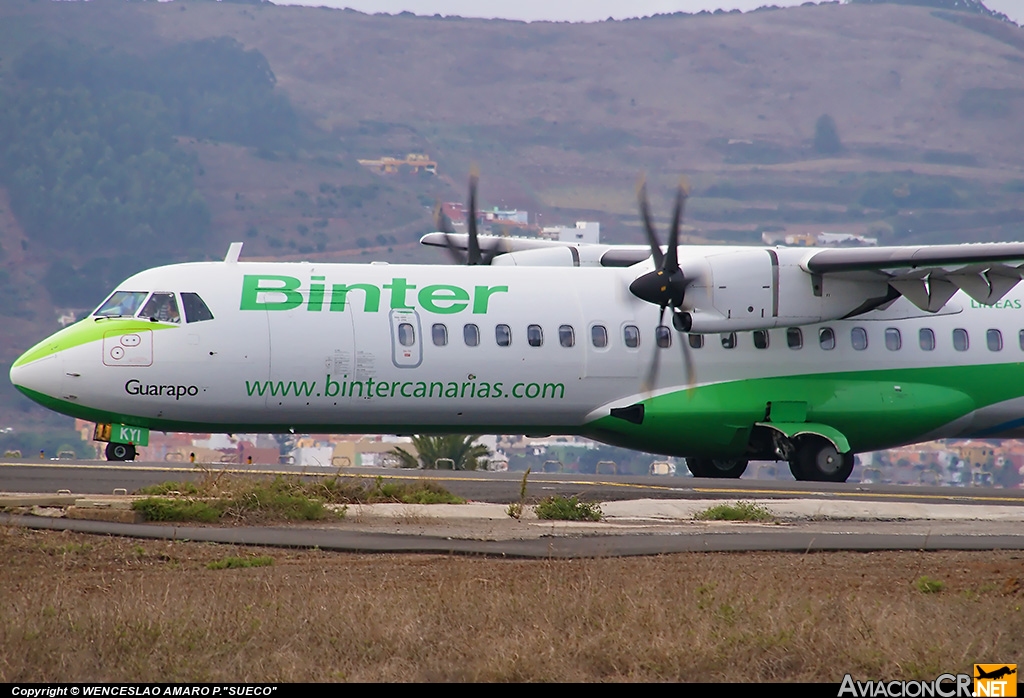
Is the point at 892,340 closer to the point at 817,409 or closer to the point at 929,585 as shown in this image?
the point at 817,409

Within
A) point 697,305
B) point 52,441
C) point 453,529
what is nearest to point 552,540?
point 453,529

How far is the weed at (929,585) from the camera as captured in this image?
13266 millimetres

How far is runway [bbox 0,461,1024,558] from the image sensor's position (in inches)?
614

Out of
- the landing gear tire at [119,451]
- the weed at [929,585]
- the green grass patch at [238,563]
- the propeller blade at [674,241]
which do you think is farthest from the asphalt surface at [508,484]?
the weed at [929,585]

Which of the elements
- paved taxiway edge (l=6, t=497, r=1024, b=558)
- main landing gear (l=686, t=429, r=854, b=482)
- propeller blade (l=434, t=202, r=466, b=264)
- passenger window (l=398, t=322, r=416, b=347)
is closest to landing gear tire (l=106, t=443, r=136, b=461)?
passenger window (l=398, t=322, r=416, b=347)

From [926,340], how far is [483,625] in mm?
18413

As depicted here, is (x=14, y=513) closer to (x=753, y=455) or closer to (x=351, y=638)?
(x=351, y=638)

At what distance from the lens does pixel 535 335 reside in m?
25.6

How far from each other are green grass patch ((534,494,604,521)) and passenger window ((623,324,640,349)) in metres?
7.79

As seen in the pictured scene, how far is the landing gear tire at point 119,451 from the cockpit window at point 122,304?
2.23 meters

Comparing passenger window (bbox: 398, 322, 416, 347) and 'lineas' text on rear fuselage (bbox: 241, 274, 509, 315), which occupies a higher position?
'lineas' text on rear fuselage (bbox: 241, 274, 509, 315)

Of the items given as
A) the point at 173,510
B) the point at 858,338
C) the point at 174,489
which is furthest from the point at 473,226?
the point at 173,510

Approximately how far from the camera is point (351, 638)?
10.4 metres

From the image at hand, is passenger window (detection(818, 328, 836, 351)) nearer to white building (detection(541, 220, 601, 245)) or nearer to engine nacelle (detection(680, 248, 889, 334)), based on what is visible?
engine nacelle (detection(680, 248, 889, 334))
